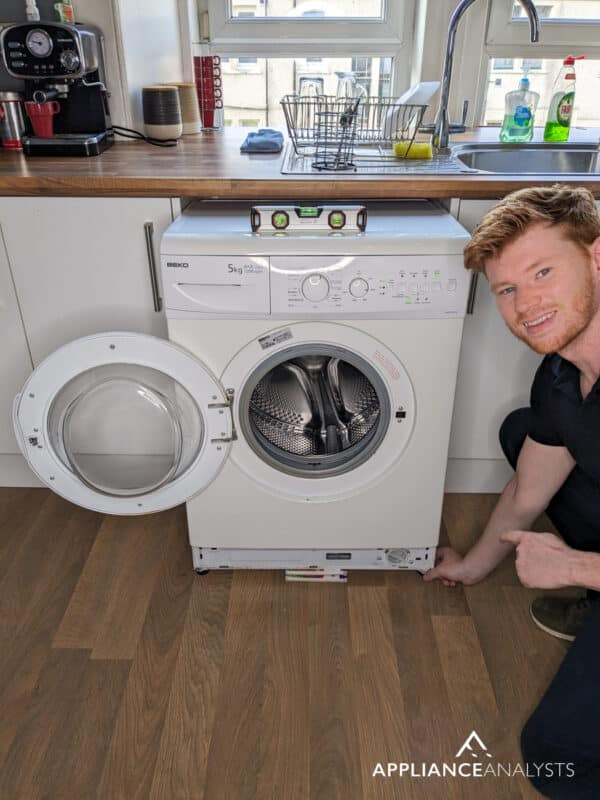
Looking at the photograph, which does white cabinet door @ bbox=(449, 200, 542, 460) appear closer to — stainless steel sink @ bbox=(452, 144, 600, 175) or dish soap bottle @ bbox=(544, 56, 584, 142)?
stainless steel sink @ bbox=(452, 144, 600, 175)

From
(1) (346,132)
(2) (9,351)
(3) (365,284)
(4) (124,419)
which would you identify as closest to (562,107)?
(1) (346,132)

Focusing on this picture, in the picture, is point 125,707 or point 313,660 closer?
point 125,707

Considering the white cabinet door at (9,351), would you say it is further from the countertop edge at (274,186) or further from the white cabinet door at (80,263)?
the countertop edge at (274,186)

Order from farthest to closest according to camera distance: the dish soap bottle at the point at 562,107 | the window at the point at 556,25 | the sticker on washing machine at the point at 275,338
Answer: the window at the point at 556,25, the dish soap bottle at the point at 562,107, the sticker on washing machine at the point at 275,338

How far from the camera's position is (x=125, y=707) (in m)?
1.41

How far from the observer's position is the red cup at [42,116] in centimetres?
182

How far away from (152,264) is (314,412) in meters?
0.55

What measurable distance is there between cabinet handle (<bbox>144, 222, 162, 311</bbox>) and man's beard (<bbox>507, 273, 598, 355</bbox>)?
35.5 inches

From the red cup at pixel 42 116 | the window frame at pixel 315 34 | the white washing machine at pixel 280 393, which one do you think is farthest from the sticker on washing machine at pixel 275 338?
the window frame at pixel 315 34

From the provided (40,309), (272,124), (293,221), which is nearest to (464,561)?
(293,221)

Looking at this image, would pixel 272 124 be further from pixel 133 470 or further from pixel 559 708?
pixel 559 708

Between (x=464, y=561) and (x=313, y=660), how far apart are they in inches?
18.1

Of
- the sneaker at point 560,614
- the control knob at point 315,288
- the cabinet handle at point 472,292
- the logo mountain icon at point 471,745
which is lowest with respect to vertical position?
the logo mountain icon at point 471,745

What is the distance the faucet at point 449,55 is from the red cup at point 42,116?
107 centimetres
